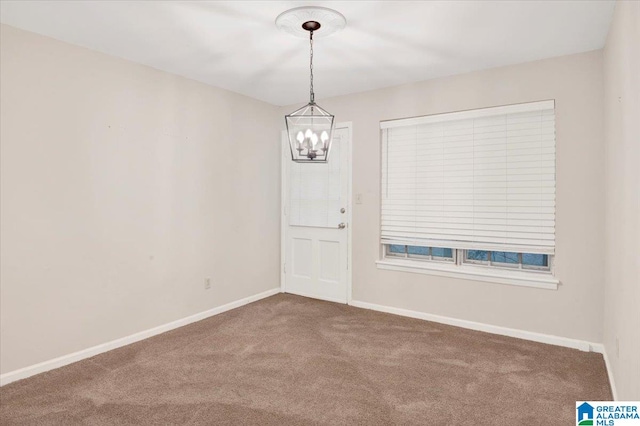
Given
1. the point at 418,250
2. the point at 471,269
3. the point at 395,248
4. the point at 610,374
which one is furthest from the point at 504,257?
the point at 610,374

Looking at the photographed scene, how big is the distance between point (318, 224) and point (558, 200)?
264 cm

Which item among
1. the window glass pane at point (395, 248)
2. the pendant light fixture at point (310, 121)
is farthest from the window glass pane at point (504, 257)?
the pendant light fixture at point (310, 121)

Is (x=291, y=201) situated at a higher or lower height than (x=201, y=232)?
higher

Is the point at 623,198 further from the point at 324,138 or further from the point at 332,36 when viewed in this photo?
the point at 332,36

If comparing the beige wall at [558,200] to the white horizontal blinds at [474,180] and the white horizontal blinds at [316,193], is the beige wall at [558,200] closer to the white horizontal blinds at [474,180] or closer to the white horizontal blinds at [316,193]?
the white horizontal blinds at [474,180]

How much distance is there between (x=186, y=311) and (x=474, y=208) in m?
3.16

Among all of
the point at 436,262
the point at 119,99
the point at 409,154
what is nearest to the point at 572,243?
the point at 436,262

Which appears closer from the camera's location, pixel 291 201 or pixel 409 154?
pixel 409 154

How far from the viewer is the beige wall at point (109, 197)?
275cm

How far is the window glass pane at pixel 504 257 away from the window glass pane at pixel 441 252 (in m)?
0.42

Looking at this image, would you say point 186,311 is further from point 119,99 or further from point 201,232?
point 119,99

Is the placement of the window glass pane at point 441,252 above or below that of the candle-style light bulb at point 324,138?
below

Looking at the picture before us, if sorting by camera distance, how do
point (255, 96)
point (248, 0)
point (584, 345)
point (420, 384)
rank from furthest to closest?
point (255, 96)
point (584, 345)
point (420, 384)
point (248, 0)

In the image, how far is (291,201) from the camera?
202 inches
